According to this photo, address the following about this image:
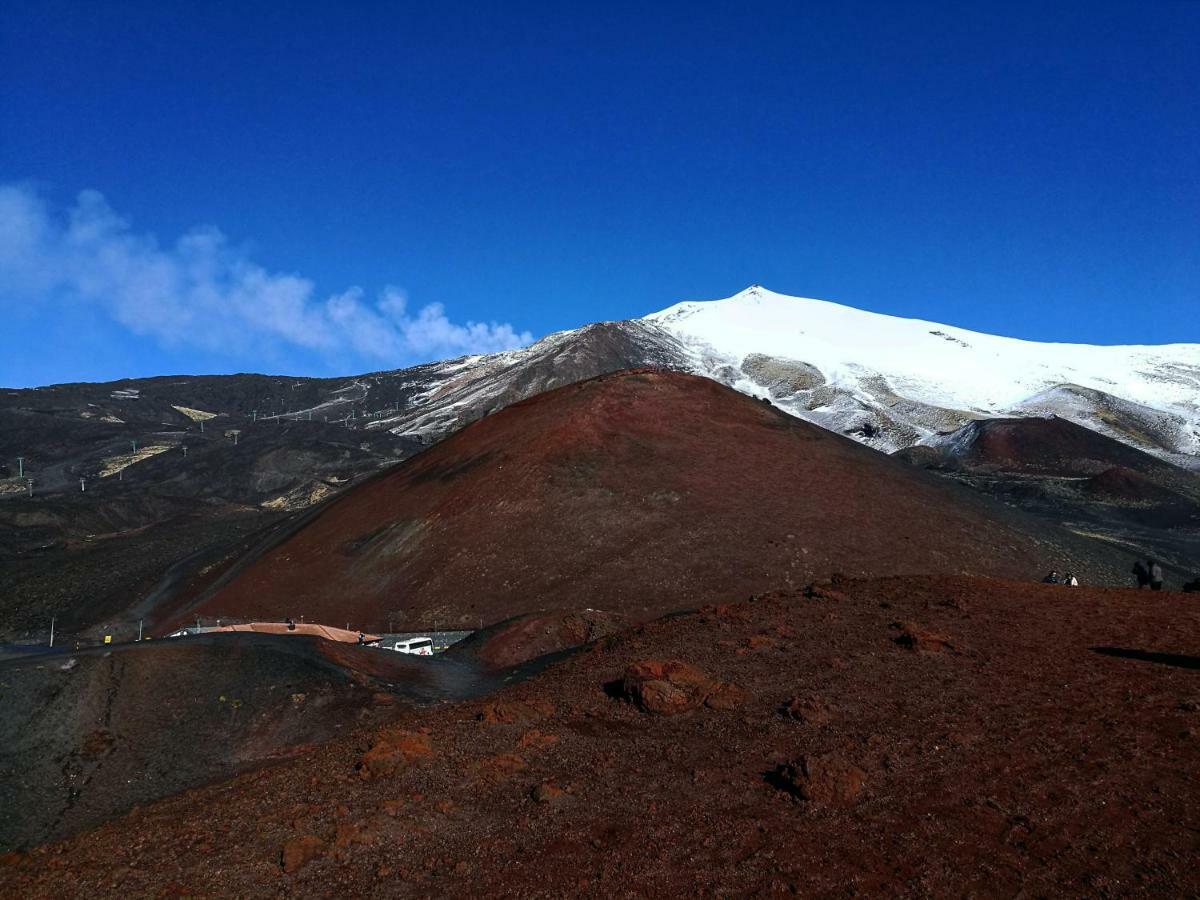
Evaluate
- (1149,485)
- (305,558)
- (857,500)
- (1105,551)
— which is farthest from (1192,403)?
(305,558)

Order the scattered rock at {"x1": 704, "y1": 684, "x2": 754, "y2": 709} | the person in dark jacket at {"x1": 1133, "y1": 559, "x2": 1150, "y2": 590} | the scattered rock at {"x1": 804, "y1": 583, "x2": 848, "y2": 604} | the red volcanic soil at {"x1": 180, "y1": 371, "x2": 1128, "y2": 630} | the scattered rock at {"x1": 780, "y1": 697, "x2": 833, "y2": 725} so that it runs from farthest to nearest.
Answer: the red volcanic soil at {"x1": 180, "y1": 371, "x2": 1128, "y2": 630}, the person in dark jacket at {"x1": 1133, "y1": 559, "x2": 1150, "y2": 590}, the scattered rock at {"x1": 804, "y1": 583, "x2": 848, "y2": 604}, the scattered rock at {"x1": 704, "y1": 684, "x2": 754, "y2": 709}, the scattered rock at {"x1": 780, "y1": 697, "x2": 833, "y2": 725}

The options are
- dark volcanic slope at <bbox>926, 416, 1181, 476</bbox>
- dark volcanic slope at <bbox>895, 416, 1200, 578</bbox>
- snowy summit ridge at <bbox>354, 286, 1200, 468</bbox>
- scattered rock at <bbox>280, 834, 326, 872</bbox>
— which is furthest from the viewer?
snowy summit ridge at <bbox>354, 286, 1200, 468</bbox>

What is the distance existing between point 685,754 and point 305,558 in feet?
94.1

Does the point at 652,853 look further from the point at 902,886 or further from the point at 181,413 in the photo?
the point at 181,413

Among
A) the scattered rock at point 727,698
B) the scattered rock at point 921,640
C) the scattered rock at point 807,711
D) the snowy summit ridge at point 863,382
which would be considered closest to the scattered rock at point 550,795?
the scattered rock at point 727,698

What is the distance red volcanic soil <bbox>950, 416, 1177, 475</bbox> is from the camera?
94250 mm

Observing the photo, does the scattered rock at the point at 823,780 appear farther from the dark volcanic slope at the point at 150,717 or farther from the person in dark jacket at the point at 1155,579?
the person in dark jacket at the point at 1155,579

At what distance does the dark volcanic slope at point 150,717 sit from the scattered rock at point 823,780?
7.64 m

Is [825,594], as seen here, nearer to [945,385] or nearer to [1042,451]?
[1042,451]

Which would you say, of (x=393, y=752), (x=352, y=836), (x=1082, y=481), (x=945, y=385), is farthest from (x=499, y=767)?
(x=945, y=385)

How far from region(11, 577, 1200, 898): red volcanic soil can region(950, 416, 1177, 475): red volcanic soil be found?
88.8 m

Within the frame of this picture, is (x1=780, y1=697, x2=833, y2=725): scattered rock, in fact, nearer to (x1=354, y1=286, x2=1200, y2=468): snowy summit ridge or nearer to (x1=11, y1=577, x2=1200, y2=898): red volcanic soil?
(x1=11, y1=577, x2=1200, y2=898): red volcanic soil

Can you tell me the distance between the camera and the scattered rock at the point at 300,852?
9109mm

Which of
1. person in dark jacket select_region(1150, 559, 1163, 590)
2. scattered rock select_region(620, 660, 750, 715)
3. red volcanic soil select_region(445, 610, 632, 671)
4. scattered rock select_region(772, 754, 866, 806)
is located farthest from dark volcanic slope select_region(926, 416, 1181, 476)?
scattered rock select_region(772, 754, 866, 806)
